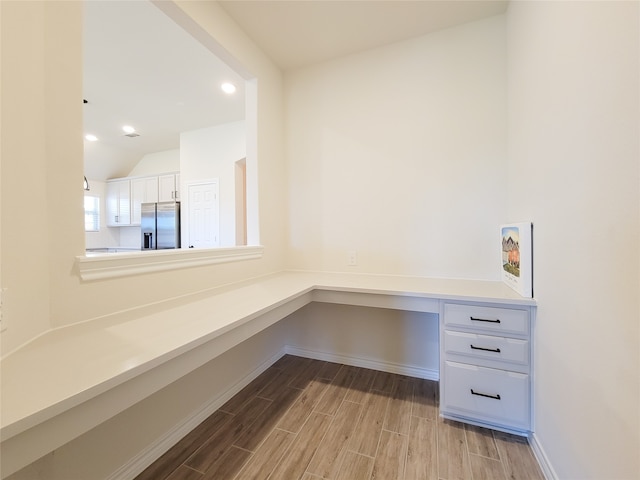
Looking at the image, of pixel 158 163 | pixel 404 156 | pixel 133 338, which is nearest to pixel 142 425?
pixel 133 338

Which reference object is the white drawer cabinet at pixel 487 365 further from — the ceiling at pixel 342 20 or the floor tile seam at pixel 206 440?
the ceiling at pixel 342 20

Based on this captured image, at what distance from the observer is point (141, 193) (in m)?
4.96

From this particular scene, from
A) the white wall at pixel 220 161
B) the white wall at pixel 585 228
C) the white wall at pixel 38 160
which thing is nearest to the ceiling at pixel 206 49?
the white wall at pixel 220 161

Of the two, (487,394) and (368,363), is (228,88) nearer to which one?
(368,363)

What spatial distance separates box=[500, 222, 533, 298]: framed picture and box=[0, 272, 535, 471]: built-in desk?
0.07 metres

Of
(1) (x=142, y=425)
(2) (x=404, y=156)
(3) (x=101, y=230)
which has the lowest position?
(1) (x=142, y=425)

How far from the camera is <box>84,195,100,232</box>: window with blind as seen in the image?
205 inches

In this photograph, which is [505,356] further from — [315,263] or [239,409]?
[239,409]

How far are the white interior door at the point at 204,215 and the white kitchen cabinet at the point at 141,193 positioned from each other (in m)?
1.20

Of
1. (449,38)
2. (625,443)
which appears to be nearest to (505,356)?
(625,443)

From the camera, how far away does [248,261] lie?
80.6 inches

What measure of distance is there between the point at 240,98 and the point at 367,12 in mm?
1859

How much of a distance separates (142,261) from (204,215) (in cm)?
298

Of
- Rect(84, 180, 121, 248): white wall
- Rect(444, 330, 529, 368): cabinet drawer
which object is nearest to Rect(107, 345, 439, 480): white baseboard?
Rect(444, 330, 529, 368): cabinet drawer
